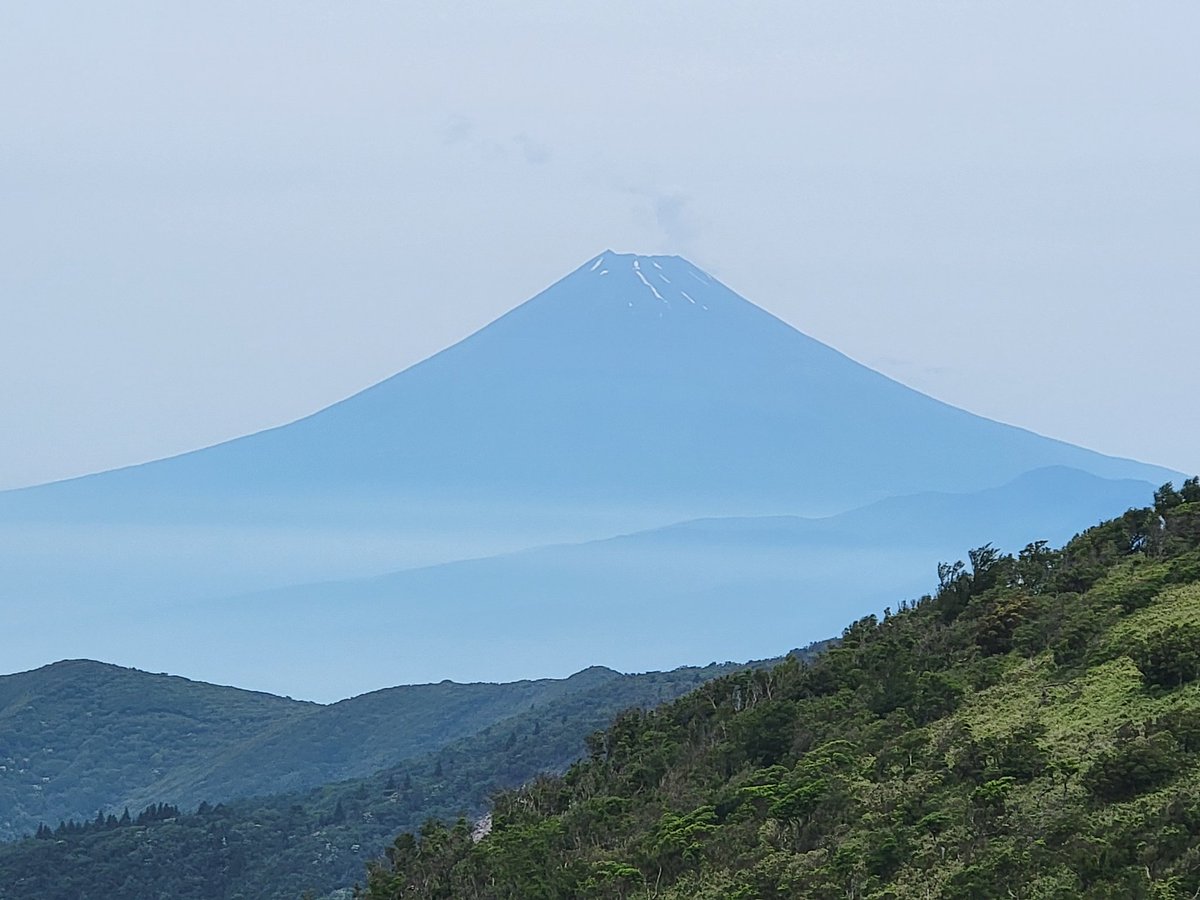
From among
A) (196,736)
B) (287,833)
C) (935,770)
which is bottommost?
(935,770)

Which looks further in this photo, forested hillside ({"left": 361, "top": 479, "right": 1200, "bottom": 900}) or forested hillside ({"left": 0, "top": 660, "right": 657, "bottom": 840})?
forested hillside ({"left": 0, "top": 660, "right": 657, "bottom": 840})

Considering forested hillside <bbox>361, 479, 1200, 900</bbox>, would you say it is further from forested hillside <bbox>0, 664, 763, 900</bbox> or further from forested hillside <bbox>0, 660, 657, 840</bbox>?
forested hillside <bbox>0, 660, 657, 840</bbox>

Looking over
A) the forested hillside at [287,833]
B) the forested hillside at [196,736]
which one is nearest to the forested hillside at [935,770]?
the forested hillside at [287,833]

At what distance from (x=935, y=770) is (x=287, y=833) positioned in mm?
77214

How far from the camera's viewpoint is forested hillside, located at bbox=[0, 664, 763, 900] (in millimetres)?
86375

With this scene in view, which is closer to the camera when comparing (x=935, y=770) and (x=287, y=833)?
(x=935, y=770)

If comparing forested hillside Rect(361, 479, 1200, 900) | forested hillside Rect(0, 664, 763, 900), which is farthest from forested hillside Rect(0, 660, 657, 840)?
forested hillside Rect(361, 479, 1200, 900)

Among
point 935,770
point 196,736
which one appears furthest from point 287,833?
point 935,770

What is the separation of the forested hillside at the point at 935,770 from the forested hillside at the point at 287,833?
5518 cm

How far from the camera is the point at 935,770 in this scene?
21.3m

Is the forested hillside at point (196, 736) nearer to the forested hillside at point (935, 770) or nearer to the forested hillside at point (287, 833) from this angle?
the forested hillside at point (287, 833)

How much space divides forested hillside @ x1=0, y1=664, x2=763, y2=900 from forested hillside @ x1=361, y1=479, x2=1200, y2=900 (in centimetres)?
5518

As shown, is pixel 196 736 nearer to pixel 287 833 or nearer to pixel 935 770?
pixel 287 833

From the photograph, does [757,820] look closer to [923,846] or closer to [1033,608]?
[923,846]
